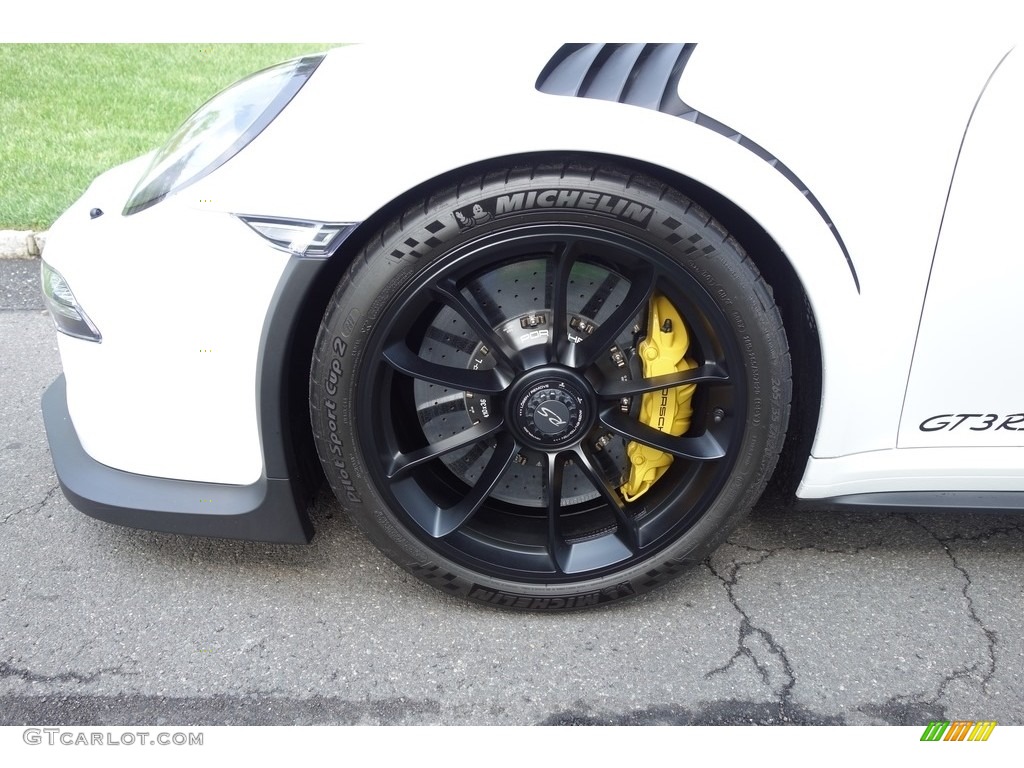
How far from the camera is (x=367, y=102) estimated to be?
1.58 metres

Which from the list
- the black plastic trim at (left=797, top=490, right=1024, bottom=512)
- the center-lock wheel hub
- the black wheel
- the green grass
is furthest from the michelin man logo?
the green grass

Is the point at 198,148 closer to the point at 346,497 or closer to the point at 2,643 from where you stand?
the point at 346,497

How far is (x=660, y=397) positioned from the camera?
74.5 inches

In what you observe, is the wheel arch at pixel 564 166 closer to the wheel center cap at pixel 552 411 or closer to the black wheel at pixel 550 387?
the black wheel at pixel 550 387

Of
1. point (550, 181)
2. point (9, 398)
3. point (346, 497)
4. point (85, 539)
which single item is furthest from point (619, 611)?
point (9, 398)

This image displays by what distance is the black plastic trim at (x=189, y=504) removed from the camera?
1.84 meters

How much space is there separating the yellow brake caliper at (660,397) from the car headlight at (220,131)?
0.90 meters

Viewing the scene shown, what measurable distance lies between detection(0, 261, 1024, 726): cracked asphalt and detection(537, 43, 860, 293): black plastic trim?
34.3 inches

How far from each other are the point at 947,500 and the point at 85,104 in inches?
236

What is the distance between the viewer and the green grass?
4.57m

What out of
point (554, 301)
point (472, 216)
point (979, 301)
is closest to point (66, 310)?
point (472, 216)

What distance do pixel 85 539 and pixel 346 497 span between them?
88 centimetres

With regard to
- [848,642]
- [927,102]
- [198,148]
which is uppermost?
[927,102]
